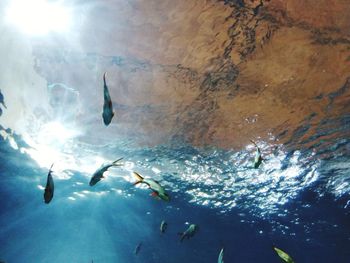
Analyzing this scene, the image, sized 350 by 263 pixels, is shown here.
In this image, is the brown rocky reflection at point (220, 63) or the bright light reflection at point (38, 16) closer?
the brown rocky reflection at point (220, 63)

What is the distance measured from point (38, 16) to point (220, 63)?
18.6 ft

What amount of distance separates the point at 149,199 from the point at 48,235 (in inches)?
945

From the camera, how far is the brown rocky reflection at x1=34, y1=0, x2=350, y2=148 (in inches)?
302

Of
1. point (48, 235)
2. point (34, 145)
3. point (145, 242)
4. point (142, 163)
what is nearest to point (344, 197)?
point (142, 163)

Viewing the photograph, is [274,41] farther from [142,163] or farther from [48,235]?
[48,235]

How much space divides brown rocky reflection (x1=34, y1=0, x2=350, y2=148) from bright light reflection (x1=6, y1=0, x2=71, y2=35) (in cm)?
73

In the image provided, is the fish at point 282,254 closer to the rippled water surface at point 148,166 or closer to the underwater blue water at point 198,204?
the rippled water surface at point 148,166

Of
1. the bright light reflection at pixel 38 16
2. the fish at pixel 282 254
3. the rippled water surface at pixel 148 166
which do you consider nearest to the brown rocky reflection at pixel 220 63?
the rippled water surface at pixel 148 166

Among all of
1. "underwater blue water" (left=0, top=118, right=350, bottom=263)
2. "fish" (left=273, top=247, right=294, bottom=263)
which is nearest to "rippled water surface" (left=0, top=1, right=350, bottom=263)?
"underwater blue water" (left=0, top=118, right=350, bottom=263)

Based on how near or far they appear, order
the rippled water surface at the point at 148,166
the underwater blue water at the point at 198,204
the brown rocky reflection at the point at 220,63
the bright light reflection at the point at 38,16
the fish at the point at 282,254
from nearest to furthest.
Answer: the fish at the point at 282,254 < the brown rocky reflection at the point at 220,63 < the bright light reflection at the point at 38,16 < the rippled water surface at the point at 148,166 < the underwater blue water at the point at 198,204

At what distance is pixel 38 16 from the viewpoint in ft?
28.7

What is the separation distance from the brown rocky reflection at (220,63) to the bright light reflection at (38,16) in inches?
28.8

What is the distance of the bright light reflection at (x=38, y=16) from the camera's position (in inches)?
329

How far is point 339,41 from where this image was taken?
8.01 m
